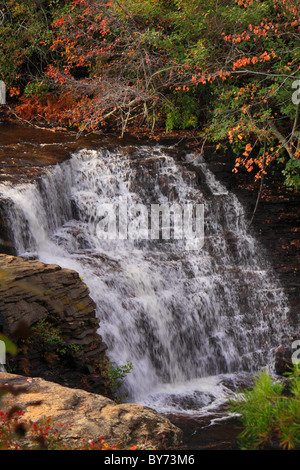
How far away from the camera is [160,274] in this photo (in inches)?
370

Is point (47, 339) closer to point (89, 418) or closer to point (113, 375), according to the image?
point (113, 375)

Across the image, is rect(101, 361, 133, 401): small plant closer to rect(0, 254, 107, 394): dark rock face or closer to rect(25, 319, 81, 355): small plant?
rect(0, 254, 107, 394): dark rock face

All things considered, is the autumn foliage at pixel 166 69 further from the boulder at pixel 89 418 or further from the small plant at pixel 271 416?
the small plant at pixel 271 416

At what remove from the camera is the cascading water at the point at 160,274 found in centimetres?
829

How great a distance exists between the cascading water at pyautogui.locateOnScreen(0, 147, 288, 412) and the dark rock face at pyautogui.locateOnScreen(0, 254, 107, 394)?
83cm

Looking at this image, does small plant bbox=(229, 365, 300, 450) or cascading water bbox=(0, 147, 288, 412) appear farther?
cascading water bbox=(0, 147, 288, 412)

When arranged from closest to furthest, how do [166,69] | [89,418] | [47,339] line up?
[89,418] → [47,339] → [166,69]

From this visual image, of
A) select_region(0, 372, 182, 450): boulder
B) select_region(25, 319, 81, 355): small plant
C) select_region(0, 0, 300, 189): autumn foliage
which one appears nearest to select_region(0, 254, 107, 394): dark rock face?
select_region(25, 319, 81, 355): small plant

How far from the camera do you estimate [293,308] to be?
973cm

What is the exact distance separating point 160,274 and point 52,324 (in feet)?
9.70

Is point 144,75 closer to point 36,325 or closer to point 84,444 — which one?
point 36,325

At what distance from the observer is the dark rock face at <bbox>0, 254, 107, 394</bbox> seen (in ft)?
21.2

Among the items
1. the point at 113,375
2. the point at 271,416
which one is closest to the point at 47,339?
the point at 113,375
